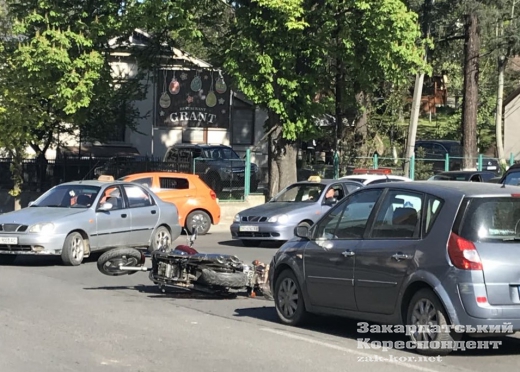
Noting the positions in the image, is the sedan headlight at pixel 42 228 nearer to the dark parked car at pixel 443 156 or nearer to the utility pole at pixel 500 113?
the dark parked car at pixel 443 156

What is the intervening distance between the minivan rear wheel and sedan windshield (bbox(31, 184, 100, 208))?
9.46m

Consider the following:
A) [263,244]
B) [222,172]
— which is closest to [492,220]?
[263,244]

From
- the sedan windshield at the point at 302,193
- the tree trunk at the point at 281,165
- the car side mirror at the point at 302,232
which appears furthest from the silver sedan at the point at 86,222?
the tree trunk at the point at 281,165

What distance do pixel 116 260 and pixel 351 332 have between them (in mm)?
3970

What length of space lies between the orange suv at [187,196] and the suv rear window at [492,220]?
15.2m

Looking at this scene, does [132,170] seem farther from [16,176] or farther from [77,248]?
[77,248]

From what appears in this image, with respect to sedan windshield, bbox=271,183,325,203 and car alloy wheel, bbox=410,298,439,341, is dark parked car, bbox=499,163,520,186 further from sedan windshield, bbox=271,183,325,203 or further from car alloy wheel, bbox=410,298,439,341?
car alloy wheel, bbox=410,298,439,341

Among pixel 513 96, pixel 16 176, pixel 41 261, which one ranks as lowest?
pixel 41 261

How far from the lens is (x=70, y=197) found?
1678 cm

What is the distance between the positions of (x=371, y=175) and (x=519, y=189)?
48.2 feet

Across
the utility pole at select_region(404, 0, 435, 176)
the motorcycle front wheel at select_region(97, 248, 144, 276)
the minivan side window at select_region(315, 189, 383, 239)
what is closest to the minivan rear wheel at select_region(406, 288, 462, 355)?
the minivan side window at select_region(315, 189, 383, 239)

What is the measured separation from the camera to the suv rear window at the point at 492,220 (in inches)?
311

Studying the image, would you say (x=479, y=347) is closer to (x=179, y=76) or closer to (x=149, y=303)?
(x=149, y=303)

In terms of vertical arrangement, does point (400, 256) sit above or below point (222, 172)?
below
